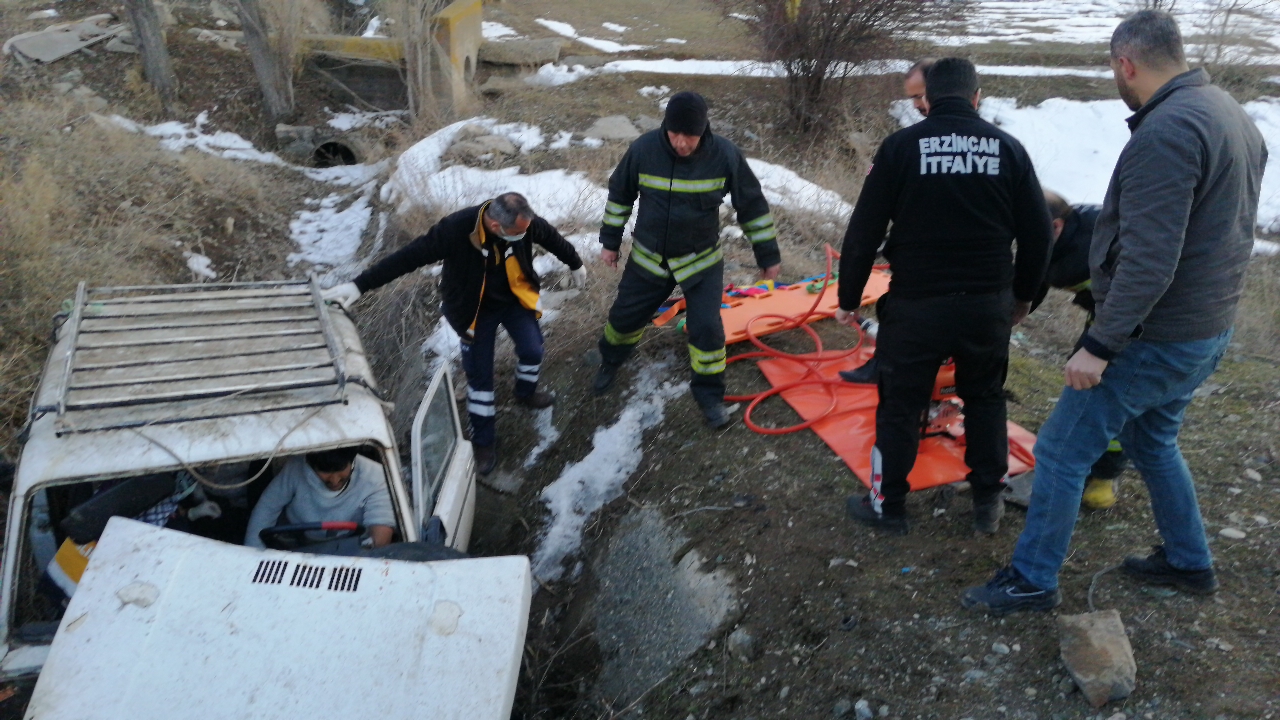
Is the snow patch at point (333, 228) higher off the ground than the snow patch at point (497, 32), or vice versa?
the snow patch at point (497, 32)

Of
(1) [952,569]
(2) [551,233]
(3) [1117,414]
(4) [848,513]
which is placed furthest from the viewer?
(2) [551,233]

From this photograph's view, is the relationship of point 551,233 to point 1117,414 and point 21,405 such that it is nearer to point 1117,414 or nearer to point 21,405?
point 1117,414

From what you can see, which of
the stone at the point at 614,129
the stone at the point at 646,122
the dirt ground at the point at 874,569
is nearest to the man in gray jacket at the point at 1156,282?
the dirt ground at the point at 874,569

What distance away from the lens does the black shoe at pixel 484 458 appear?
519 cm

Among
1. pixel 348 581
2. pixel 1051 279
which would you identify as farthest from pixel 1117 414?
pixel 348 581

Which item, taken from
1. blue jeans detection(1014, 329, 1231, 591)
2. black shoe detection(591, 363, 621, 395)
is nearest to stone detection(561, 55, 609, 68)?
black shoe detection(591, 363, 621, 395)

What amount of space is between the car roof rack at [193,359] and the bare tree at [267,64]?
8761 mm

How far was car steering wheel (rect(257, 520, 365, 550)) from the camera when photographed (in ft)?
11.0

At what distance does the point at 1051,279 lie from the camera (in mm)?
3576

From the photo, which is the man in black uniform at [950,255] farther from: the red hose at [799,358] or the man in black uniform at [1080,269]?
the red hose at [799,358]

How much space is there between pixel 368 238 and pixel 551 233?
424 cm

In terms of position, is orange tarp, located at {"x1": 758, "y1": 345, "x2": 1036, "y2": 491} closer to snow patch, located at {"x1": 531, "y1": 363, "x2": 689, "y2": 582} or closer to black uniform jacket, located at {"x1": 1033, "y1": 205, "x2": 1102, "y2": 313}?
snow patch, located at {"x1": 531, "y1": 363, "x2": 689, "y2": 582}

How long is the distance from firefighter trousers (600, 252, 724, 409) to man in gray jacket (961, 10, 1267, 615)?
1.96 metres

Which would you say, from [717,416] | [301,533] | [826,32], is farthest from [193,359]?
[826,32]
